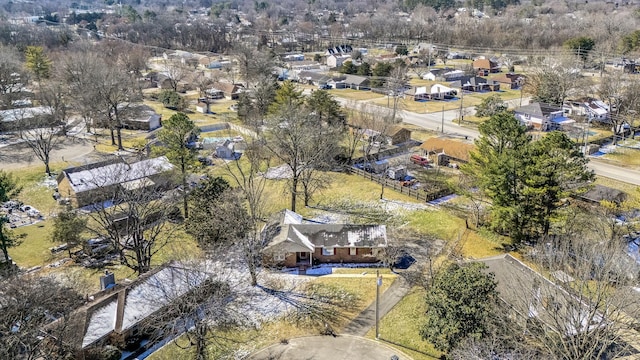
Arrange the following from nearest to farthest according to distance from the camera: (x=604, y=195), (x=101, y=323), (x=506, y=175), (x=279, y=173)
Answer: (x=101, y=323), (x=506, y=175), (x=604, y=195), (x=279, y=173)

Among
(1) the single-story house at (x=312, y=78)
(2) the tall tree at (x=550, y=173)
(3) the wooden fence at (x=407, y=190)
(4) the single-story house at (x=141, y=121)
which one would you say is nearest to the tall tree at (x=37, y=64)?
(4) the single-story house at (x=141, y=121)

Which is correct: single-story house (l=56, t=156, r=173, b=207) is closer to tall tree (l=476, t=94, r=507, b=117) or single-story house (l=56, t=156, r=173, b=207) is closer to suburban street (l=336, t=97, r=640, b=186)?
suburban street (l=336, t=97, r=640, b=186)

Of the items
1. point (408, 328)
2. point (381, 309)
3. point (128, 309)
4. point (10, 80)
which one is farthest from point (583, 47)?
point (10, 80)

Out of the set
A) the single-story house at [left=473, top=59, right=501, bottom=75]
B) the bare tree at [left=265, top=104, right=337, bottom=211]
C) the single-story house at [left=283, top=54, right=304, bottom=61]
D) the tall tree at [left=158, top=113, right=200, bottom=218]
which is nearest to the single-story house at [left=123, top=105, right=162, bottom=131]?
the bare tree at [left=265, top=104, right=337, bottom=211]

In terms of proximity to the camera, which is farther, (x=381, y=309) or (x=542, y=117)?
(x=542, y=117)

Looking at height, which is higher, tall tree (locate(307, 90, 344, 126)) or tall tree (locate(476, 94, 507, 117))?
tall tree (locate(307, 90, 344, 126))

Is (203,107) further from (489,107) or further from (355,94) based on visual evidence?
(489,107)
